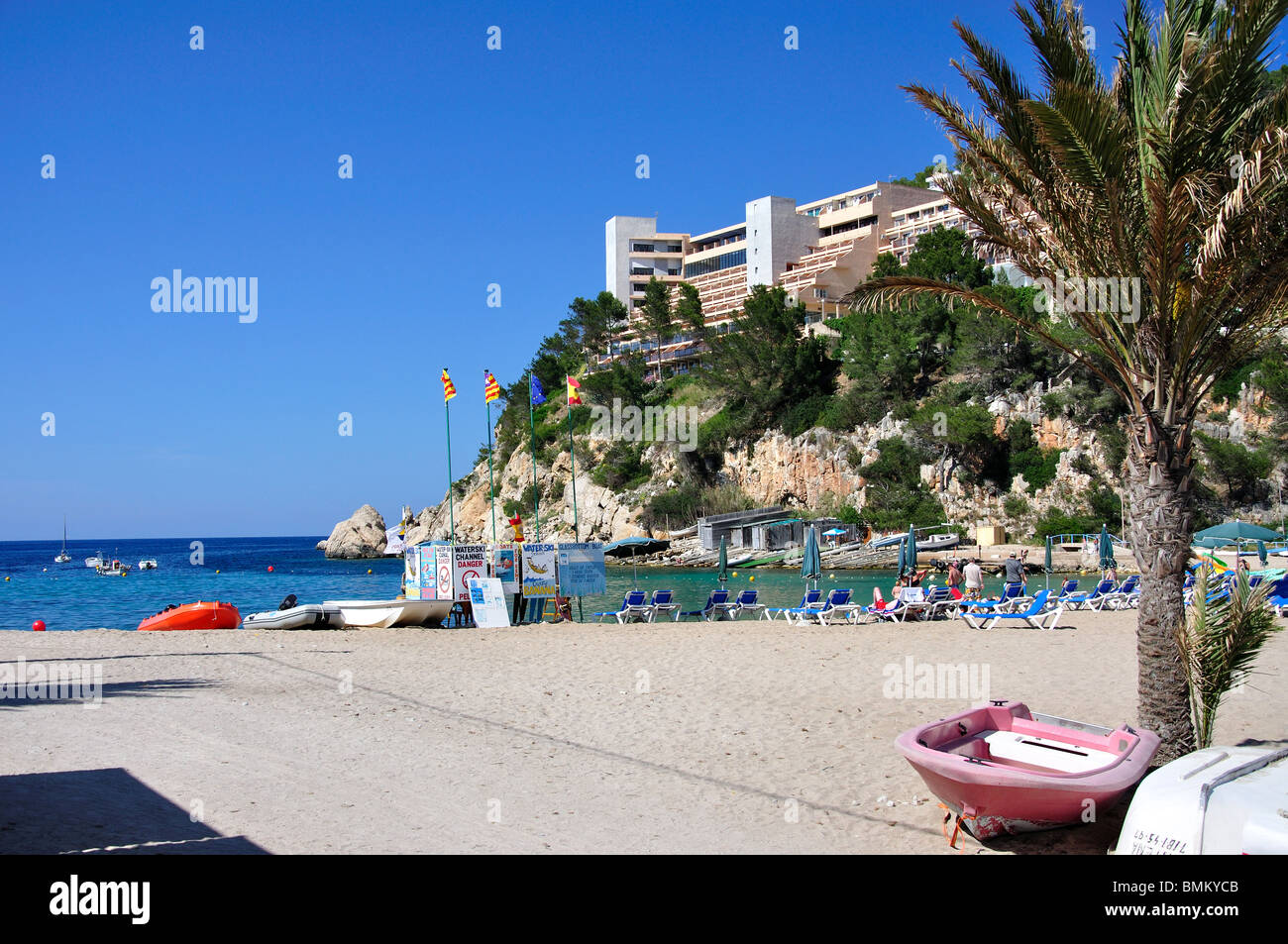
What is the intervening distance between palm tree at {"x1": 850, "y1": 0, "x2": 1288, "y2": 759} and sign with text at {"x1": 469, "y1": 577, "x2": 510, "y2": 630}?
50.0 feet

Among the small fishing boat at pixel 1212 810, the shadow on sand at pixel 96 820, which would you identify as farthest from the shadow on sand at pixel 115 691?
the small fishing boat at pixel 1212 810

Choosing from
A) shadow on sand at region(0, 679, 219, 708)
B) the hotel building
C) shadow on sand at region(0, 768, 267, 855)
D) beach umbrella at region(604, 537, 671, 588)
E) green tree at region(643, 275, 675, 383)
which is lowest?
beach umbrella at region(604, 537, 671, 588)

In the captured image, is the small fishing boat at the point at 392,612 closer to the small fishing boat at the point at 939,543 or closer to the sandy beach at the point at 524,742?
the sandy beach at the point at 524,742

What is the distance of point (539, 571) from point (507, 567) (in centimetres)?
80

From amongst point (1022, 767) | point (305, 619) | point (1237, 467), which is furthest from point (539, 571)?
point (1237, 467)

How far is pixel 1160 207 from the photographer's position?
698 centimetres

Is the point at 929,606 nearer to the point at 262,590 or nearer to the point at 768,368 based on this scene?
the point at 262,590

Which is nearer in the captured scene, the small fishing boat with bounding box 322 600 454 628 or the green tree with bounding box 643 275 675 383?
the small fishing boat with bounding box 322 600 454 628

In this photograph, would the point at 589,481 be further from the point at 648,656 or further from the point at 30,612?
the point at 648,656

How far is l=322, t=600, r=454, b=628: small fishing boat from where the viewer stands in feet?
70.7

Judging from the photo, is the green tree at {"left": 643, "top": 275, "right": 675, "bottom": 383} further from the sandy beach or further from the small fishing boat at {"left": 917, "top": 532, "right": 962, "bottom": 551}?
the sandy beach

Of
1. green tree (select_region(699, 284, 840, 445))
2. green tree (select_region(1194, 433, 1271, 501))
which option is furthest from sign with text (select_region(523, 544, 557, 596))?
green tree (select_region(699, 284, 840, 445))

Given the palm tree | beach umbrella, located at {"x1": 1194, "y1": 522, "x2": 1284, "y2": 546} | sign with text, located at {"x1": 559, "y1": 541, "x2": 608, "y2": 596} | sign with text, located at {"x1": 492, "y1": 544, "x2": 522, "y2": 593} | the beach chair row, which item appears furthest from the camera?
beach umbrella, located at {"x1": 1194, "y1": 522, "x2": 1284, "y2": 546}
